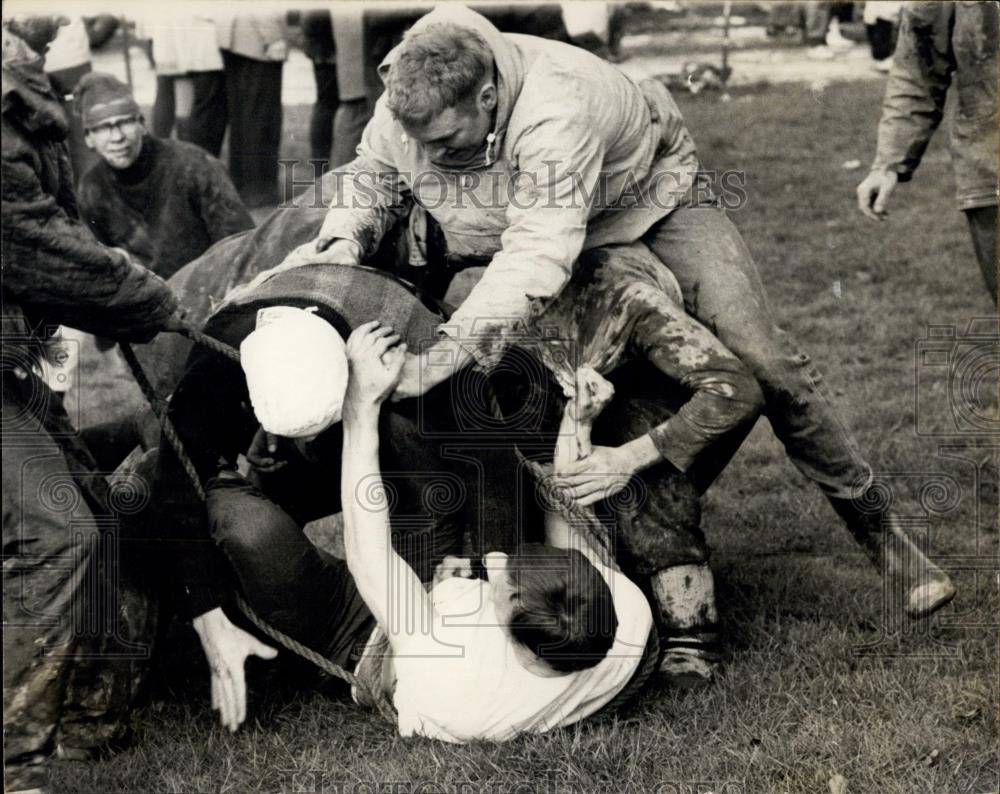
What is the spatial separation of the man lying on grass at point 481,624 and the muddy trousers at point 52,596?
2.31ft

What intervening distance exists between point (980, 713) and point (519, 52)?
233 cm

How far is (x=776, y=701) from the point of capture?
4.17 meters

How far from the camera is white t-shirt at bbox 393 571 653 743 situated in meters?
3.85

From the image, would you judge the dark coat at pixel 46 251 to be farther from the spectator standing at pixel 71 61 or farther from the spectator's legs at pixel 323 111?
the spectator's legs at pixel 323 111

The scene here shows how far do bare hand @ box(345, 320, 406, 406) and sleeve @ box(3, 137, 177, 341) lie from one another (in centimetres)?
56

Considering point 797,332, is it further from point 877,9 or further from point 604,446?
point 604,446

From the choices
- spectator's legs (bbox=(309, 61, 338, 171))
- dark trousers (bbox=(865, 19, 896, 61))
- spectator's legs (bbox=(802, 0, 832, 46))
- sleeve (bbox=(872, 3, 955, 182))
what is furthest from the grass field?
spectator's legs (bbox=(309, 61, 338, 171))

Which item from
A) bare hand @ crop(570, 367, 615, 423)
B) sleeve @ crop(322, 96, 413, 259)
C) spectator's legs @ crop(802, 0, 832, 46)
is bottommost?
spectator's legs @ crop(802, 0, 832, 46)

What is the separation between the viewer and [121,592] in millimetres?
4094

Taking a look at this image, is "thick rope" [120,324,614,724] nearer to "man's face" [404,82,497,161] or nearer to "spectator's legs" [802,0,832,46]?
"man's face" [404,82,497,161]

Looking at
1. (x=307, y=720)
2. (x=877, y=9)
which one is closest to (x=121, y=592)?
(x=307, y=720)

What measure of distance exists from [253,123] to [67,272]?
13.5 ft

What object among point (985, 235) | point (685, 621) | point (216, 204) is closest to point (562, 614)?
point (685, 621)

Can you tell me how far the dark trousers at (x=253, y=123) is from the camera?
24.9 ft
